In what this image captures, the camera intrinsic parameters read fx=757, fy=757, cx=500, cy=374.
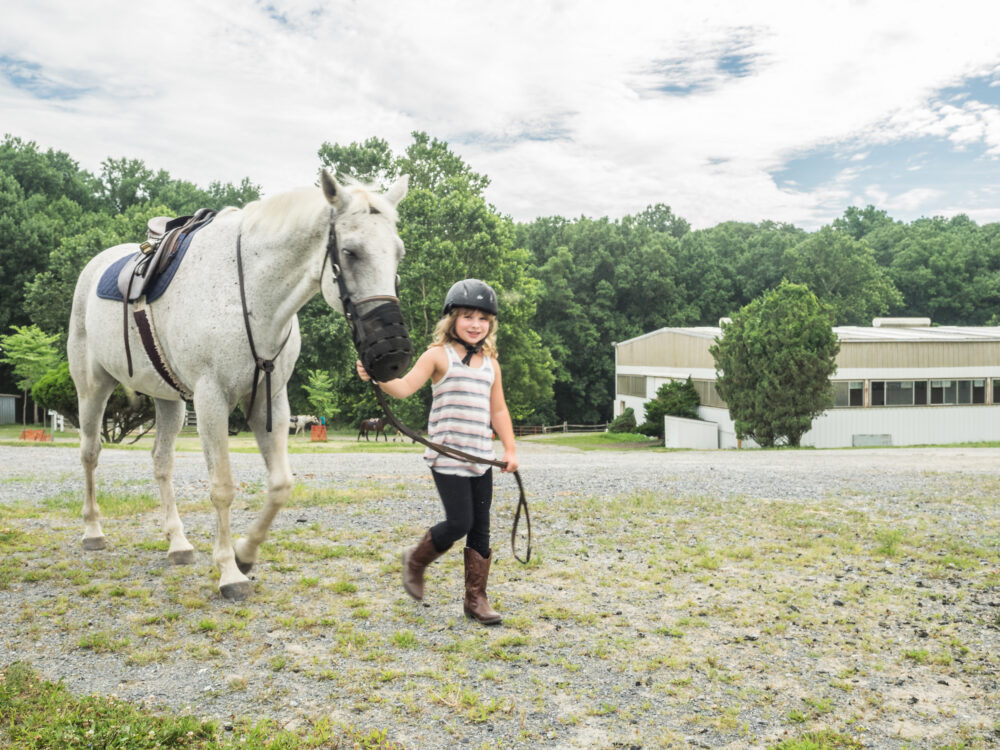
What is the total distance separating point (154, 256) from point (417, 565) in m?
2.85

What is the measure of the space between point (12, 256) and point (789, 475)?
52.4 metres

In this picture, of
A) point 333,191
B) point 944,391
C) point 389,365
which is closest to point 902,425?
point 944,391

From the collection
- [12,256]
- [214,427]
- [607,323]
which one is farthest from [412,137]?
[214,427]

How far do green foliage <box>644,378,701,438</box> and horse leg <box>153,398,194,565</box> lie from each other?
34535mm

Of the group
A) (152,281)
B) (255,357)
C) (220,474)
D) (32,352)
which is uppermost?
(32,352)

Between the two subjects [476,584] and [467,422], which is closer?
[467,422]

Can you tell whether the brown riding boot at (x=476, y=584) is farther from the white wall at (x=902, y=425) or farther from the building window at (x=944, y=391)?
the building window at (x=944, y=391)

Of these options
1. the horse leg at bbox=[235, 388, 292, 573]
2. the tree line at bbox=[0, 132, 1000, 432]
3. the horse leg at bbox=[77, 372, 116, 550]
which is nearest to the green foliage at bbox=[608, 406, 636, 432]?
the tree line at bbox=[0, 132, 1000, 432]

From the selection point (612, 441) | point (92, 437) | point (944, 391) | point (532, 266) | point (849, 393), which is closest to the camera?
point (92, 437)

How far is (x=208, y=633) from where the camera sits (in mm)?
4559

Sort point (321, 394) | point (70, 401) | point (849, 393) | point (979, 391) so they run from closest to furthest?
point (70, 401), point (849, 393), point (979, 391), point (321, 394)

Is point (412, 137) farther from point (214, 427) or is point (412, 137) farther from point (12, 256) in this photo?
point (214, 427)

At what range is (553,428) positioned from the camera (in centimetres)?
5600

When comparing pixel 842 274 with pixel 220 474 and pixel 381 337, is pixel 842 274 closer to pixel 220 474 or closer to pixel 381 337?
pixel 220 474
